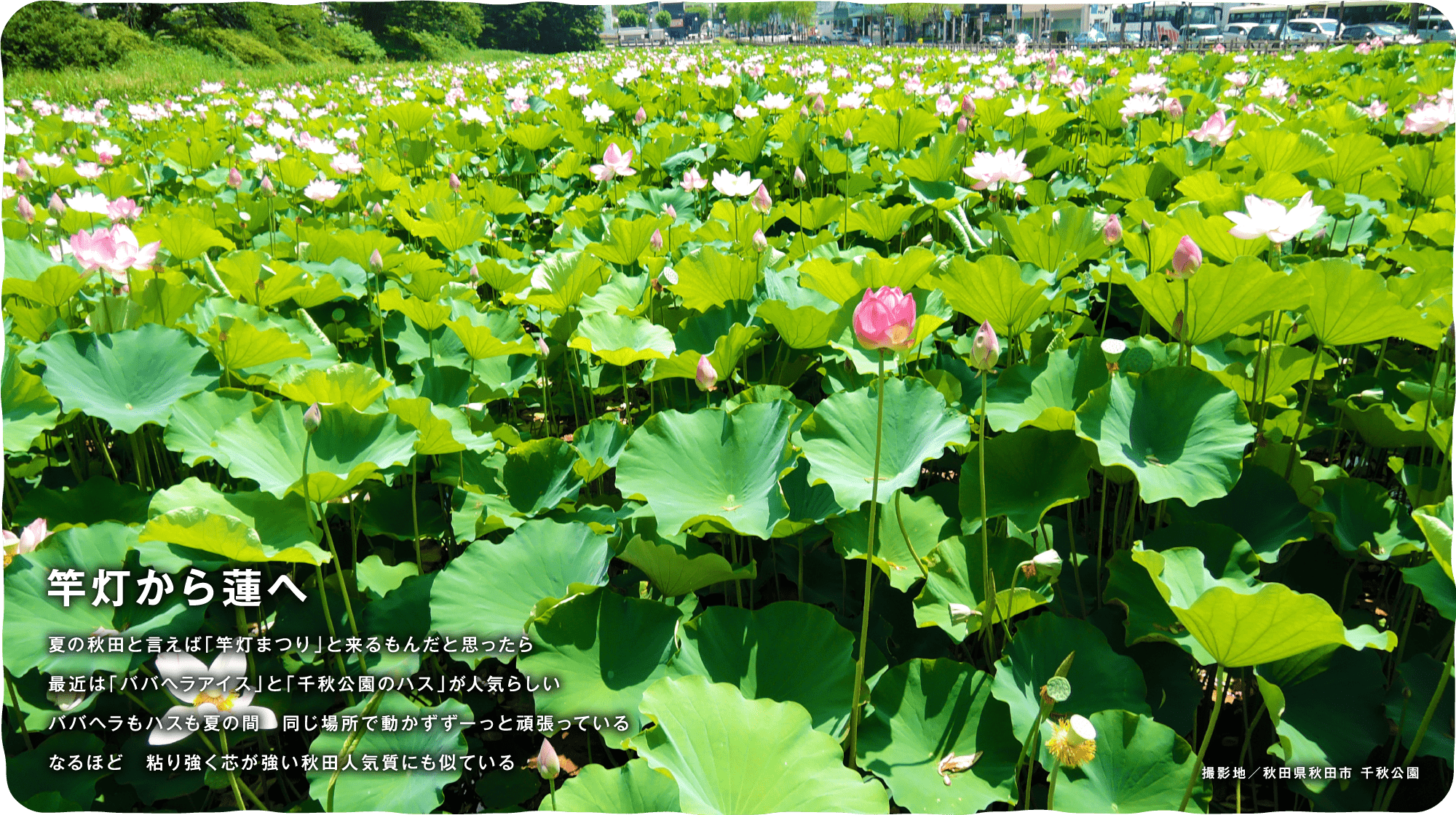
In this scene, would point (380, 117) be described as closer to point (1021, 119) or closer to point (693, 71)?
point (693, 71)

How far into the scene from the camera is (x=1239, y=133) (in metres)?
3.32

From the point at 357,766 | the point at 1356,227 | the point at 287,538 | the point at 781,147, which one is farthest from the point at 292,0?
the point at 1356,227

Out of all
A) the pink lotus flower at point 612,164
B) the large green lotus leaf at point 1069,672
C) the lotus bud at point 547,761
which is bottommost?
the large green lotus leaf at point 1069,672

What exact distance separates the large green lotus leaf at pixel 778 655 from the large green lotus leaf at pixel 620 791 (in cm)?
16

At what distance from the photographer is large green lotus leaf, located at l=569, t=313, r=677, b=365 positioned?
169 centimetres

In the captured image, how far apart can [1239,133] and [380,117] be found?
4.89 meters

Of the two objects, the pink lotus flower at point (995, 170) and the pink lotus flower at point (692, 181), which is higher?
the pink lotus flower at point (995, 170)

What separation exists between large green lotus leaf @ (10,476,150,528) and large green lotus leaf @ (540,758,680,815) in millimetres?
999

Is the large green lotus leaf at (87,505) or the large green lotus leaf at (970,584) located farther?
the large green lotus leaf at (87,505)

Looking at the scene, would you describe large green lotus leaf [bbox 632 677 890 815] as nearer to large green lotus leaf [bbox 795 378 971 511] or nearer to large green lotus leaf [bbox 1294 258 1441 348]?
large green lotus leaf [bbox 795 378 971 511]

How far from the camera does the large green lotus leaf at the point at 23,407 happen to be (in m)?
1.46

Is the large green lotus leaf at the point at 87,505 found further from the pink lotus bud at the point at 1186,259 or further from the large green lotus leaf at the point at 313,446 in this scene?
the pink lotus bud at the point at 1186,259

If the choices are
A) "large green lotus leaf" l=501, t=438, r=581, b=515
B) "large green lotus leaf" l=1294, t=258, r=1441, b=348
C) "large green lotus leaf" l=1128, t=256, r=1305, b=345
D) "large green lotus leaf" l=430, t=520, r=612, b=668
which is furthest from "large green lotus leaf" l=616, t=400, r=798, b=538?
"large green lotus leaf" l=1294, t=258, r=1441, b=348

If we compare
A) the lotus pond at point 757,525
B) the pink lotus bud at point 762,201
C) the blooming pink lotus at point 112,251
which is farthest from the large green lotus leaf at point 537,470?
the pink lotus bud at point 762,201
